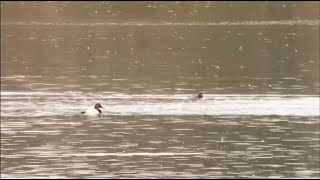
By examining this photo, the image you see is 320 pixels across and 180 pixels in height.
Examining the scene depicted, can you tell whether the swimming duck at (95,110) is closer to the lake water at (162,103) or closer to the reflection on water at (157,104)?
the lake water at (162,103)

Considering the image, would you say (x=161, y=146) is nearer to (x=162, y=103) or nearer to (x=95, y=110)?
(x=95, y=110)

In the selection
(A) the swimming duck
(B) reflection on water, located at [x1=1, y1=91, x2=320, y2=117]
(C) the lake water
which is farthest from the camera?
(B) reflection on water, located at [x1=1, y1=91, x2=320, y2=117]

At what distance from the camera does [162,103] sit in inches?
1540

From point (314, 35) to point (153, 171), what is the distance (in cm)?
5090

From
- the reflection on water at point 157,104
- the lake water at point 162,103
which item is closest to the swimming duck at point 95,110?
the lake water at point 162,103

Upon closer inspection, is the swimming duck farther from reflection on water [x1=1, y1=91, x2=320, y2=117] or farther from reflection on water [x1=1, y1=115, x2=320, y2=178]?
reflection on water [x1=1, y1=91, x2=320, y2=117]

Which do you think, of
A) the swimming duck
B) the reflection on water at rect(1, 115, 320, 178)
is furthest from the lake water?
the swimming duck

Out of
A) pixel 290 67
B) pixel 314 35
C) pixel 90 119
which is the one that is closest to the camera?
pixel 90 119

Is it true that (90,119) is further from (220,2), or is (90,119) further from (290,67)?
(220,2)

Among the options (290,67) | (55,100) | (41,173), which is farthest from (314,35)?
(41,173)

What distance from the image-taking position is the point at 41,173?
26.5 m

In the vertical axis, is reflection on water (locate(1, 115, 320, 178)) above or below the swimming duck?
below

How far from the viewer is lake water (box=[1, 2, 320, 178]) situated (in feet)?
92.1

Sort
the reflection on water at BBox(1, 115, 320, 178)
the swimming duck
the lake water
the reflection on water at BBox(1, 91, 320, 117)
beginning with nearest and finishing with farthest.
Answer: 1. the reflection on water at BBox(1, 115, 320, 178)
2. the lake water
3. the swimming duck
4. the reflection on water at BBox(1, 91, 320, 117)
